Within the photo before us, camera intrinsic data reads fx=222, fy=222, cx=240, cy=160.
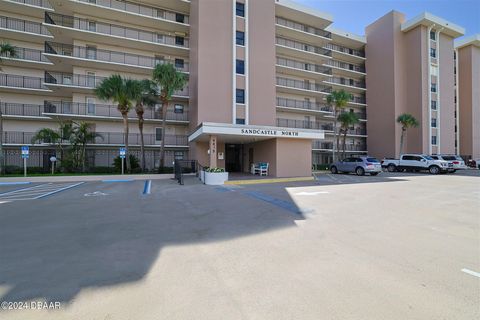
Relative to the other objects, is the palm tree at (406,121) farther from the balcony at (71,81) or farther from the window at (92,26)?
the window at (92,26)

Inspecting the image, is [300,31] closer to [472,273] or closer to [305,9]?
[305,9]

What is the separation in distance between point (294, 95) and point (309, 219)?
1046 inches

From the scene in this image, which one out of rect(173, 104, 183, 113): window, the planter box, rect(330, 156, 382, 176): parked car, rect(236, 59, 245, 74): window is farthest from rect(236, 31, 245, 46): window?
rect(330, 156, 382, 176): parked car

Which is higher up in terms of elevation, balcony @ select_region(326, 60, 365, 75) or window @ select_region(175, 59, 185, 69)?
balcony @ select_region(326, 60, 365, 75)

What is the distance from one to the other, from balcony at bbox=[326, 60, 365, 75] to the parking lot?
32618 mm

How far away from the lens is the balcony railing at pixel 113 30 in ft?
71.8

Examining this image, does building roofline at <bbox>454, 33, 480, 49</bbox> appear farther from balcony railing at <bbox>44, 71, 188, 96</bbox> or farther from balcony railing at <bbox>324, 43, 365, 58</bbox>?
balcony railing at <bbox>44, 71, 188, 96</bbox>

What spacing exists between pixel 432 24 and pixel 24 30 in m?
49.4

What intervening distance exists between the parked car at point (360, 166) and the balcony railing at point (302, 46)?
56.7 feet

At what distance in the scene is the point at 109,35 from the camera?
21859mm

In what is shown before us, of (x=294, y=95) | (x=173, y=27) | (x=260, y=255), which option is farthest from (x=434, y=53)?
(x=260, y=255)

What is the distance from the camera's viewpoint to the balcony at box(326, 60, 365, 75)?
34.3 m

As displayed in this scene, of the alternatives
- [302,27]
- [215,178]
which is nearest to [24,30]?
[215,178]

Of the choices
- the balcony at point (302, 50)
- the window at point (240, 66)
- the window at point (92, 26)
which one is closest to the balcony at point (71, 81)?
the window at point (92, 26)
